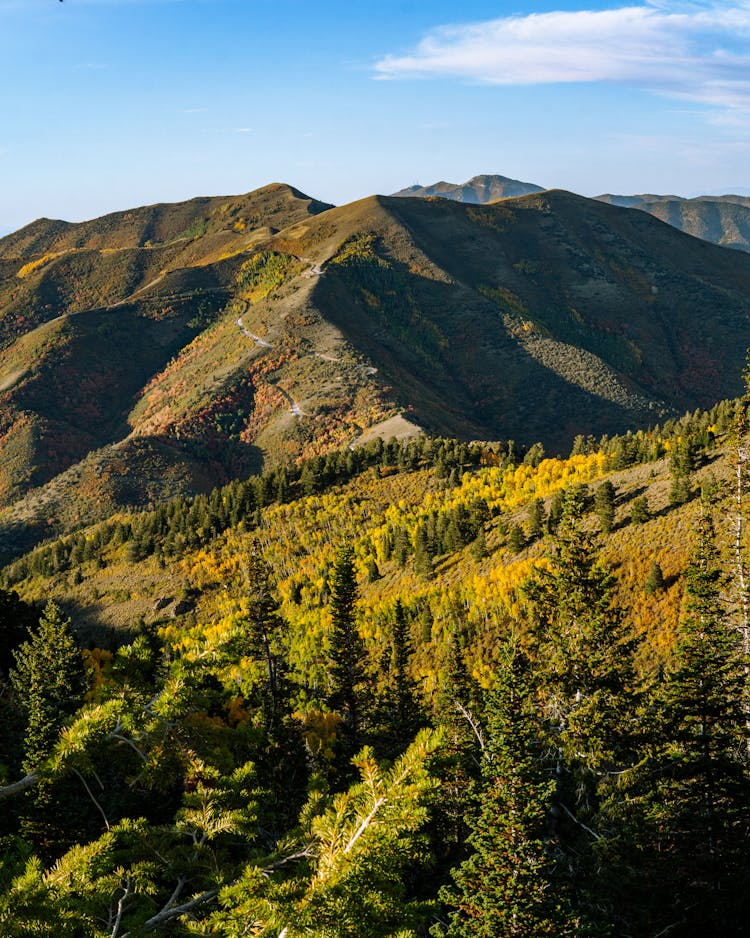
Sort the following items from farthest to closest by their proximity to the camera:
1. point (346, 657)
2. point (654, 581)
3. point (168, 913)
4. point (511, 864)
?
point (654, 581), point (346, 657), point (511, 864), point (168, 913)

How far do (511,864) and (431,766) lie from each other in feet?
23.3

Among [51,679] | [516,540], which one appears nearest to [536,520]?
[516,540]

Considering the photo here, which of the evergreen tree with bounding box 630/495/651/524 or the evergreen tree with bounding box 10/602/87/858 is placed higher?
the evergreen tree with bounding box 10/602/87/858

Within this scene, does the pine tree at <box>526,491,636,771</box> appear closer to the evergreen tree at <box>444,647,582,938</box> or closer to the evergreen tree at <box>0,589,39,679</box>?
the evergreen tree at <box>444,647,582,938</box>

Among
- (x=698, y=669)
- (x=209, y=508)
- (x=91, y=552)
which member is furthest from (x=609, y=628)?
(x=91, y=552)

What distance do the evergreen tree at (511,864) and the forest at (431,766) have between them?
Result: 6 cm

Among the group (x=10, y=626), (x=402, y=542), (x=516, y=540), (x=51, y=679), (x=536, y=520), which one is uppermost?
(x=51, y=679)

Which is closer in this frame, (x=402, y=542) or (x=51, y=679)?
(x=51, y=679)

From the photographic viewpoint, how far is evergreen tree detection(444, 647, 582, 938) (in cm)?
1335

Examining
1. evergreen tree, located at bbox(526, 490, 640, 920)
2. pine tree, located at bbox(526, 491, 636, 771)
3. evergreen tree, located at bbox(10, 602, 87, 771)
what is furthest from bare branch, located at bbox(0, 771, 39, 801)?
pine tree, located at bbox(526, 491, 636, 771)

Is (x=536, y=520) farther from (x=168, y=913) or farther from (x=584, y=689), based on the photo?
(x=168, y=913)

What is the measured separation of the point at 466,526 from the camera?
79.9m

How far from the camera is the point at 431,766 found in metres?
8.48

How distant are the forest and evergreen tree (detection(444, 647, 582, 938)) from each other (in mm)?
57
